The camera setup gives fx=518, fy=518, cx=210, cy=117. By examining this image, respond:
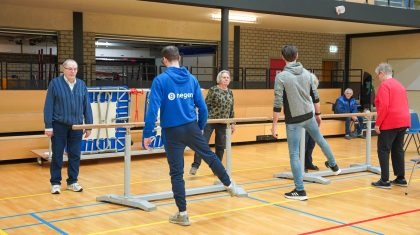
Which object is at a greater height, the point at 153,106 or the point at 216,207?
the point at 153,106

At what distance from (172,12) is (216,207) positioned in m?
6.92

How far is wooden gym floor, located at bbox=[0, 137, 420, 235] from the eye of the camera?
5.03m

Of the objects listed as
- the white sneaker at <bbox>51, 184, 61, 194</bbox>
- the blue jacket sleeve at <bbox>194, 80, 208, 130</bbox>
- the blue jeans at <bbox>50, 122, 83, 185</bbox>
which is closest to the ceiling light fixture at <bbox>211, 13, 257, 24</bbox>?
the blue jeans at <bbox>50, 122, 83, 185</bbox>

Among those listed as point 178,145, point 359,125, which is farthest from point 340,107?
point 178,145

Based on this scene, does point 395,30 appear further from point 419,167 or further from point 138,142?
point 138,142

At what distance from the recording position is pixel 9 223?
203 inches

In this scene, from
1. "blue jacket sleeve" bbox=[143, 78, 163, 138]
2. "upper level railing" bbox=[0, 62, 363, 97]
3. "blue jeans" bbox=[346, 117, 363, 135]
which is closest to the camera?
"blue jacket sleeve" bbox=[143, 78, 163, 138]

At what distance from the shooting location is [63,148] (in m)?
6.52

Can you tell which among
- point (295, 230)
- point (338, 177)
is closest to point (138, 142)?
point (338, 177)

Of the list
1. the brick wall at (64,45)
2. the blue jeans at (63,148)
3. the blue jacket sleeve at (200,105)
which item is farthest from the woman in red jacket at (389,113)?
the brick wall at (64,45)

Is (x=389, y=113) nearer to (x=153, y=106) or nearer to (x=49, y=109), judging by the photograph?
(x=153, y=106)

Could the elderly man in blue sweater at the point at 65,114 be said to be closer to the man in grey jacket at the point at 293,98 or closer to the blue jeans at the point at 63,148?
the blue jeans at the point at 63,148

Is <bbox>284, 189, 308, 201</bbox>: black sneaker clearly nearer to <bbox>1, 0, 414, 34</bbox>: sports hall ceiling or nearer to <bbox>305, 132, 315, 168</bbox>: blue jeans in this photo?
<bbox>305, 132, 315, 168</bbox>: blue jeans

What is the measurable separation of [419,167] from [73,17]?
822cm
